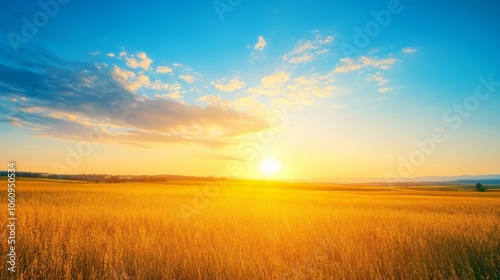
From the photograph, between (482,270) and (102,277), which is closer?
(102,277)

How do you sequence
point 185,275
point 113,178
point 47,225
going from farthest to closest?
point 113,178 → point 47,225 → point 185,275

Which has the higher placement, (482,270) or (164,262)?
(164,262)

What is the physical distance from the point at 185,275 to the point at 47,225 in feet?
20.7

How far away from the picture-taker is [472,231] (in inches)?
348

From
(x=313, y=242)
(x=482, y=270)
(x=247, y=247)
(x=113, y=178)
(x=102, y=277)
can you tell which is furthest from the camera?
(x=113, y=178)

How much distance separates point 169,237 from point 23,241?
11.7 feet

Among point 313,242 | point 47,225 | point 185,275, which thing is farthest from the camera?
point 47,225

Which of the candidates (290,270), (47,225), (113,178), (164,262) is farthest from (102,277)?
(113,178)

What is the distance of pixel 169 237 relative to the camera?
25.3ft

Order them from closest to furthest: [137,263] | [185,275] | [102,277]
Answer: [102,277] < [185,275] < [137,263]

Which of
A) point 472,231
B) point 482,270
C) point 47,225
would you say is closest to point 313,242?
point 482,270

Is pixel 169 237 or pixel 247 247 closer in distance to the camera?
pixel 247 247

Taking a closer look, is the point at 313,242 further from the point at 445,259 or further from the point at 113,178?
the point at 113,178

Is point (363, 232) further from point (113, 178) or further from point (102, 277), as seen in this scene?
point (113, 178)
